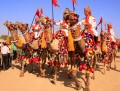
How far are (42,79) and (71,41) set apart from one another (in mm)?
2800

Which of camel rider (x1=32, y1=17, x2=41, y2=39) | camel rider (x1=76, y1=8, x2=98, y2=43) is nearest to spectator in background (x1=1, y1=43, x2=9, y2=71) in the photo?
camel rider (x1=32, y1=17, x2=41, y2=39)

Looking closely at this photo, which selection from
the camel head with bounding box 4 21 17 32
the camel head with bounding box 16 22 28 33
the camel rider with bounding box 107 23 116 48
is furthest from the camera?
the camel rider with bounding box 107 23 116 48

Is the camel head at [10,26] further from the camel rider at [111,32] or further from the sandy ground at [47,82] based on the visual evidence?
the camel rider at [111,32]

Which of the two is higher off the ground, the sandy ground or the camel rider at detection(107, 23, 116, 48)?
the camel rider at detection(107, 23, 116, 48)

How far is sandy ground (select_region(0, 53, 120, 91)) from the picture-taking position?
1012cm

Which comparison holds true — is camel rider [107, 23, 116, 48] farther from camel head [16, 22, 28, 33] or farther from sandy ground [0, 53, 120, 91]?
camel head [16, 22, 28, 33]

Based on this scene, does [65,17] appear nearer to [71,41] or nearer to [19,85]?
→ [71,41]

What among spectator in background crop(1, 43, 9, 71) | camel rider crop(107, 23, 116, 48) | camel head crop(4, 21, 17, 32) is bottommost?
spectator in background crop(1, 43, 9, 71)

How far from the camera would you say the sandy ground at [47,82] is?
399 inches

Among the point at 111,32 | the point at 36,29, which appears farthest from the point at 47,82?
the point at 111,32

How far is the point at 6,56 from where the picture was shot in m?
14.6

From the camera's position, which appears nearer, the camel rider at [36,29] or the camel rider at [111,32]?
the camel rider at [36,29]

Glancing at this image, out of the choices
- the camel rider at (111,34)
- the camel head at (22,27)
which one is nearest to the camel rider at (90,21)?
the camel head at (22,27)

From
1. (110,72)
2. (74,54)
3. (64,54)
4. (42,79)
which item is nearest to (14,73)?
(42,79)
